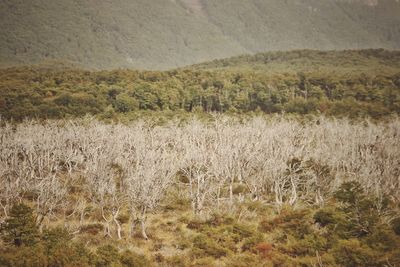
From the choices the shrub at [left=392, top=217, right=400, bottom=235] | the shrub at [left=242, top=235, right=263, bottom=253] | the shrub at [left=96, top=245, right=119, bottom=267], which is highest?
the shrub at [left=96, top=245, right=119, bottom=267]

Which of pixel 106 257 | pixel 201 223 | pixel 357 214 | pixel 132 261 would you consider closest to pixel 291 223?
pixel 357 214

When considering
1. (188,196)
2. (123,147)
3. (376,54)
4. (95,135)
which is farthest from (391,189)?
(376,54)

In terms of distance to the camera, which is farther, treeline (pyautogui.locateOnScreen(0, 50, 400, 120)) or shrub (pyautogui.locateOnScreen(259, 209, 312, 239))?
treeline (pyautogui.locateOnScreen(0, 50, 400, 120))

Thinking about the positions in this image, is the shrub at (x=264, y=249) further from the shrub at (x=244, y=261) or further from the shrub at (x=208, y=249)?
the shrub at (x=208, y=249)

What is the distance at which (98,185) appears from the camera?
68.4ft

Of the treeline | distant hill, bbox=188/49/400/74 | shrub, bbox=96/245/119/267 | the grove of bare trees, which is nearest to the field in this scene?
shrub, bbox=96/245/119/267

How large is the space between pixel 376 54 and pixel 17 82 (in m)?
137

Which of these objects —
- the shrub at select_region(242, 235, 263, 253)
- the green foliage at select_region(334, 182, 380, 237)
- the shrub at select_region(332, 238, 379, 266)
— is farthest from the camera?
the shrub at select_region(242, 235, 263, 253)

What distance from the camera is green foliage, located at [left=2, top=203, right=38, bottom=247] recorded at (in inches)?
611

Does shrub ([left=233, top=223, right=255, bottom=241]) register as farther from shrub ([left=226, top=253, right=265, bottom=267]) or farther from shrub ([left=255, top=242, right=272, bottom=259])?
shrub ([left=226, top=253, right=265, bottom=267])

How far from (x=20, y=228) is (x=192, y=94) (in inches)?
2751

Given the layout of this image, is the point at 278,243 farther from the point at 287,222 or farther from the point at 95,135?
the point at 95,135

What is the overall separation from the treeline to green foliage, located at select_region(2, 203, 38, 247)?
47316mm

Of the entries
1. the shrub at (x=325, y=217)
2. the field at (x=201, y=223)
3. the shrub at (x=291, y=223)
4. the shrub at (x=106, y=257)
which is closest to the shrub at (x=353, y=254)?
the field at (x=201, y=223)
